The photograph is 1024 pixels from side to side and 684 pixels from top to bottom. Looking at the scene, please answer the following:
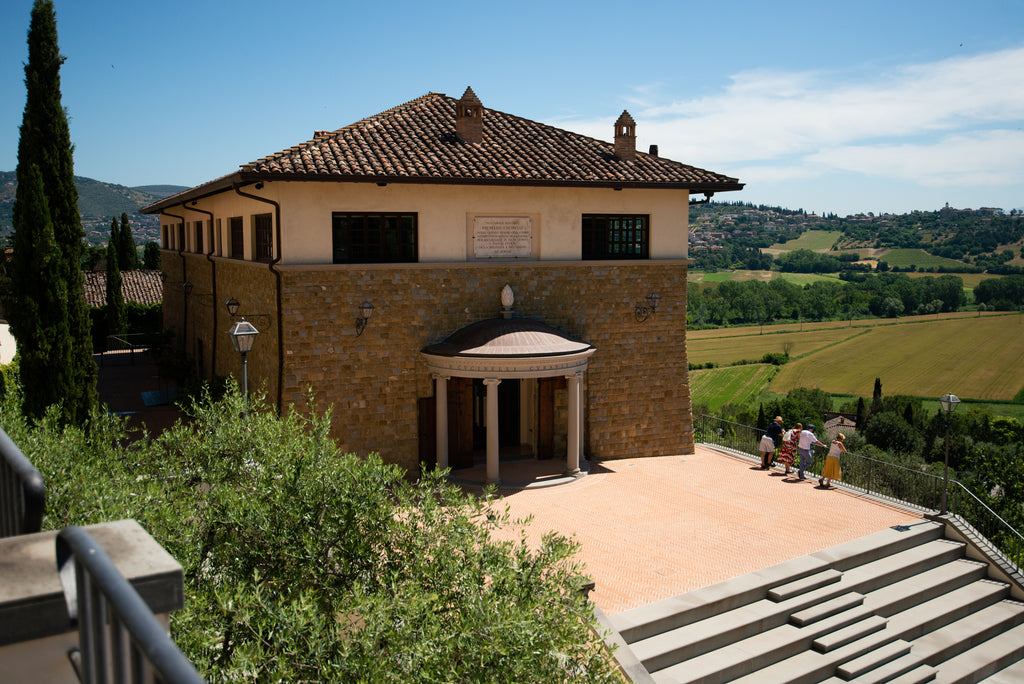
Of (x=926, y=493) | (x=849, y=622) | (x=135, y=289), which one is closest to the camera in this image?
(x=849, y=622)

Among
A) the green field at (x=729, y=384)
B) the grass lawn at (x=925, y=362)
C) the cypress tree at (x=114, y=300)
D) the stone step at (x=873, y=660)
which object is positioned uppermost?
the cypress tree at (x=114, y=300)

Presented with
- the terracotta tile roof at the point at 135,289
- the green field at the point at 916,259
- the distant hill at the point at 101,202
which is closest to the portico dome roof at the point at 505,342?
the terracotta tile roof at the point at 135,289

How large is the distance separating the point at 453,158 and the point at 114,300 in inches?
1019

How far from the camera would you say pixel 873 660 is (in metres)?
12.0

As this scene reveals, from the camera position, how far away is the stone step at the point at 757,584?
11125 mm

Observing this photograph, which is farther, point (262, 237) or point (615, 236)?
point (615, 236)

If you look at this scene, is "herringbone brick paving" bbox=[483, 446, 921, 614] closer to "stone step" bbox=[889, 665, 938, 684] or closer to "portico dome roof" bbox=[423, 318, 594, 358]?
"stone step" bbox=[889, 665, 938, 684]

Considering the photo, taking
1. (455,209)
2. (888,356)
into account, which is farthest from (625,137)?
(888,356)

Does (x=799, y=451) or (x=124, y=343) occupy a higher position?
(x=124, y=343)

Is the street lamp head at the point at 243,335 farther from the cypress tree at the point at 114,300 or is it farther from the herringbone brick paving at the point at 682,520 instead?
the cypress tree at the point at 114,300

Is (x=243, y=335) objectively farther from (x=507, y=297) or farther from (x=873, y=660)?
(x=873, y=660)

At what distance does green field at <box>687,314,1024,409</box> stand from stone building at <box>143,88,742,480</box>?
2461 inches

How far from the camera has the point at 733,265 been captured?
5600 inches

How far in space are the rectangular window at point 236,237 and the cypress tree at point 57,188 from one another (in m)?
4.62
